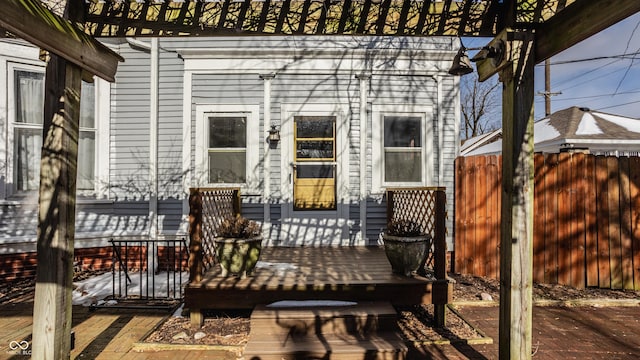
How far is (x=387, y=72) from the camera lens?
5773 mm

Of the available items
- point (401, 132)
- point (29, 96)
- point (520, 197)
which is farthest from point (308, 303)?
point (29, 96)

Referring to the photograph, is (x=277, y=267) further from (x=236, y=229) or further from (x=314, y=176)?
(x=314, y=176)

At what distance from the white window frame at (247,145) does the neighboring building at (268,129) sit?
0.06ft

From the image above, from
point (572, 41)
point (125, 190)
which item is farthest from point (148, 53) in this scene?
point (572, 41)

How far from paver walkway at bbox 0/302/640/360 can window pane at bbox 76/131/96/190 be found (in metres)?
2.04

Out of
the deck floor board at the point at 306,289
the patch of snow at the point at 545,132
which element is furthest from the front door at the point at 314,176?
the patch of snow at the point at 545,132

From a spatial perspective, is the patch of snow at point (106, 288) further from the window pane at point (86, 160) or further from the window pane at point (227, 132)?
the window pane at point (227, 132)

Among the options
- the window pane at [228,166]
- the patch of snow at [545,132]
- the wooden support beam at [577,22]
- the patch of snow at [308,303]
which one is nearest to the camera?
the wooden support beam at [577,22]

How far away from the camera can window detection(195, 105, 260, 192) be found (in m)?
5.68

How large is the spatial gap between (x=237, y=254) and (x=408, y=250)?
1.85 meters

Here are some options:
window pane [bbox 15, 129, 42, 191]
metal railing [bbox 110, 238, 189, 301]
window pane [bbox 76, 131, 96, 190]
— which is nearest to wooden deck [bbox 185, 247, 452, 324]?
metal railing [bbox 110, 238, 189, 301]

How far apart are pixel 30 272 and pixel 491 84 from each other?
27202mm

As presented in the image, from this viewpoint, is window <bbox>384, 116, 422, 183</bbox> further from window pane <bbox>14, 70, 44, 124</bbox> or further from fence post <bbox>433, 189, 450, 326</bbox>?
window pane <bbox>14, 70, 44, 124</bbox>

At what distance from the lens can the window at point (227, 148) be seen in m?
5.75
